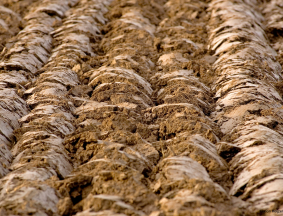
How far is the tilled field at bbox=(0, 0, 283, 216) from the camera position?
3061mm

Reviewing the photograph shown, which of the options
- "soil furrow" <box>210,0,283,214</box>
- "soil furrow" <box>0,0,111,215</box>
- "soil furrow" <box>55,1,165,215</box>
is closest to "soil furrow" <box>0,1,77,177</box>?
"soil furrow" <box>0,0,111,215</box>

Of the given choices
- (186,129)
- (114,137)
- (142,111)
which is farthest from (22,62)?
(186,129)

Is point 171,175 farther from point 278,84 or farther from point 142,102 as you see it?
point 278,84

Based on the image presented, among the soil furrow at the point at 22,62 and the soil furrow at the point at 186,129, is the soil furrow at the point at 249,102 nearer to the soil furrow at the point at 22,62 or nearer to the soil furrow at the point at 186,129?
the soil furrow at the point at 186,129

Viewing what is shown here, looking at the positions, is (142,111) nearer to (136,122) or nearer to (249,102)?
(136,122)

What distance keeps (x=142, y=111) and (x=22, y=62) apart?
10.6 feet

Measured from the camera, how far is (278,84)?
18.5 ft

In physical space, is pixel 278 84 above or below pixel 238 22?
below

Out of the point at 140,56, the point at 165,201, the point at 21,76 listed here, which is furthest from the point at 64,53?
the point at 165,201

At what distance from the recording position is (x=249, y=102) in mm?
4848

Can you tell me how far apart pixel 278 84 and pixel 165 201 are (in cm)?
395

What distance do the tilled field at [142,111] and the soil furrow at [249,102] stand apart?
2 centimetres

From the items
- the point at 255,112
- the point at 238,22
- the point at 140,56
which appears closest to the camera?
the point at 255,112

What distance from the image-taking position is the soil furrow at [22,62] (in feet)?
14.3
